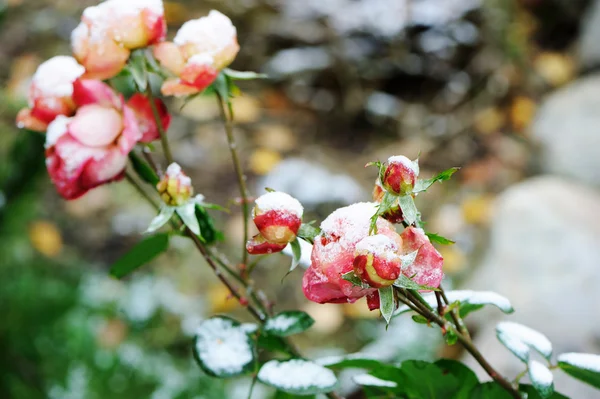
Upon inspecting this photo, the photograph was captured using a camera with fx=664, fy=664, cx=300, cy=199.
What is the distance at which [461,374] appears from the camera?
17.0 inches

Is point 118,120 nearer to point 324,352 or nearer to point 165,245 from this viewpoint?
point 165,245

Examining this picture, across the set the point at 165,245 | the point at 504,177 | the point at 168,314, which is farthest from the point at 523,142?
the point at 165,245

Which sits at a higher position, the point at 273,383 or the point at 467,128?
the point at 273,383

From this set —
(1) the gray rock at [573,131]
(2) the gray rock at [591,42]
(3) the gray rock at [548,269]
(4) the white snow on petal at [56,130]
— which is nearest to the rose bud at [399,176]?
(4) the white snow on petal at [56,130]

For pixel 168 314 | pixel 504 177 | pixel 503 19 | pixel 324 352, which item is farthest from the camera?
pixel 503 19

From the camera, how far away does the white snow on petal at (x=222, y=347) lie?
1.42 feet

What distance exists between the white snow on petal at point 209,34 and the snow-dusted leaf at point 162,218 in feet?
0.37

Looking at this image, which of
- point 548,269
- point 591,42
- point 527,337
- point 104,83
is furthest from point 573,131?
point 104,83

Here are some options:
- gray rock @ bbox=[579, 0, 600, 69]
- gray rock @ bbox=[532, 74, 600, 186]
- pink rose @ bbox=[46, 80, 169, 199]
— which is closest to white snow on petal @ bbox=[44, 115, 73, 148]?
pink rose @ bbox=[46, 80, 169, 199]

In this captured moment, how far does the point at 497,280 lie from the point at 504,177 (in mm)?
677

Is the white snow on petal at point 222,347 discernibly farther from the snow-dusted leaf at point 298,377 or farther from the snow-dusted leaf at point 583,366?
the snow-dusted leaf at point 583,366

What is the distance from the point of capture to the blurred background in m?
1.26

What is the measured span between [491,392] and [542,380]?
0.04m

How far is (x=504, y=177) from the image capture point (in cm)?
187
